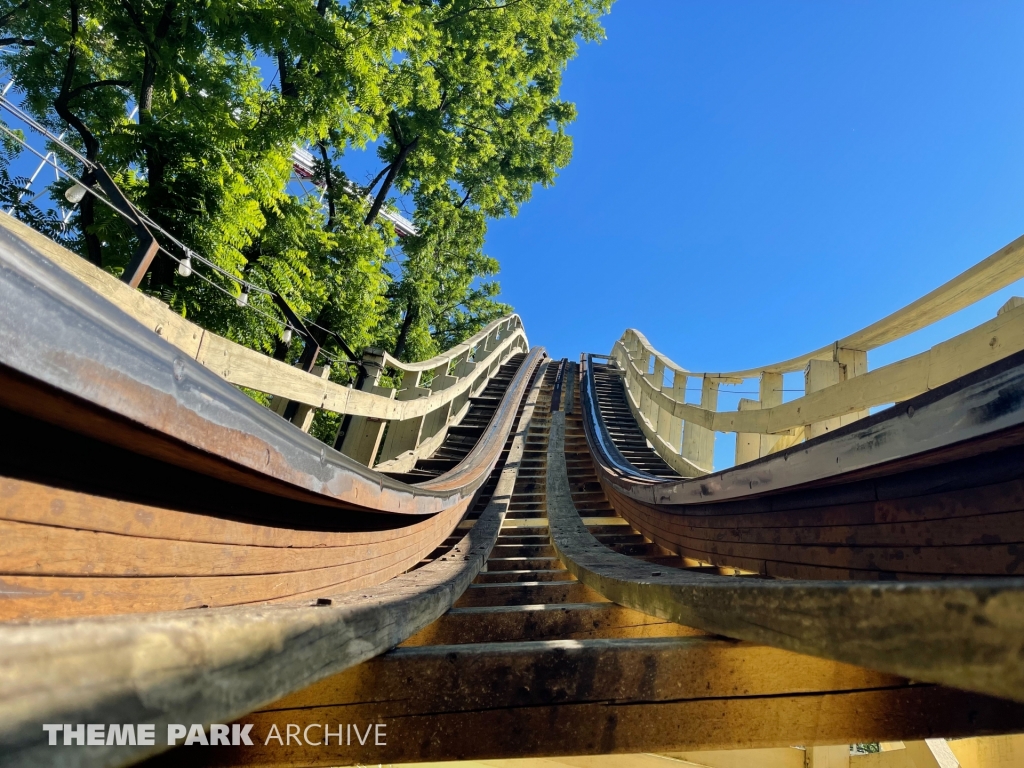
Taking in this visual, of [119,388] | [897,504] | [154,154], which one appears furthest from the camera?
[154,154]

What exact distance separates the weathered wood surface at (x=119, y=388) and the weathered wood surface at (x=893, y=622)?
4.46ft

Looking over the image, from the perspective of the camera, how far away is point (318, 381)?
11.2ft

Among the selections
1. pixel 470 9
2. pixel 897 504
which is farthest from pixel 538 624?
pixel 470 9

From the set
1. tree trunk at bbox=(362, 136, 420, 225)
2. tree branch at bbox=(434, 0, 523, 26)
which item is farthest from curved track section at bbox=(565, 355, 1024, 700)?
tree branch at bbox=(434, 0, 523, 26)

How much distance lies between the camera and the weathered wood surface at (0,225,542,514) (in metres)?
0.91

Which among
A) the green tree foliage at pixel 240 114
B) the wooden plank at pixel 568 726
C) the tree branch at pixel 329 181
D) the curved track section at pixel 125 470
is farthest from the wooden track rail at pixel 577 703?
the tree branch at pixel 329 181

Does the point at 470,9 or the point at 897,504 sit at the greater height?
the point at 470,9

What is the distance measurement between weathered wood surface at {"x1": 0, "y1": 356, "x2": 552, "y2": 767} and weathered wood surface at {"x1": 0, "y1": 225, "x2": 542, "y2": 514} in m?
0.47

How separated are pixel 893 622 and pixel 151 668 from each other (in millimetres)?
1169

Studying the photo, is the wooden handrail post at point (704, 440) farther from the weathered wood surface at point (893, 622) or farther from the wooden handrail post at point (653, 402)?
the weathered wood surface at point (893, 622)

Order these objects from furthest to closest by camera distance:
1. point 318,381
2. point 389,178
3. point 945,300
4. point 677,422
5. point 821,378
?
point 389,178, point 677,422, point 318,381, point 821,378, point 945,300

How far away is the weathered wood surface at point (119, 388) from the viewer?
906 millimetres

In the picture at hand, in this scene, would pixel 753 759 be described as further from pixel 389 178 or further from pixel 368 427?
pixel 389 178

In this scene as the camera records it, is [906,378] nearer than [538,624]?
Yes
